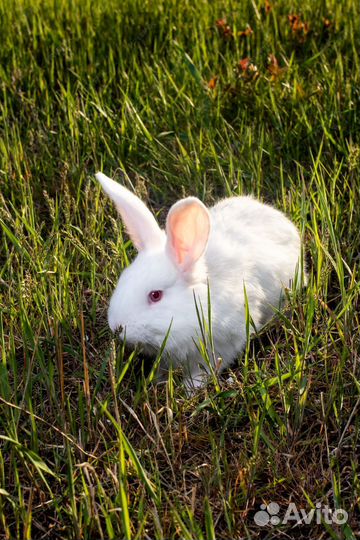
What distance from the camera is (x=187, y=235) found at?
2.75m

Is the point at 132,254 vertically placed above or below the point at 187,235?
below

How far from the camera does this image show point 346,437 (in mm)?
2348

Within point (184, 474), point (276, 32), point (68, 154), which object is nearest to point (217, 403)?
point (184, 474)

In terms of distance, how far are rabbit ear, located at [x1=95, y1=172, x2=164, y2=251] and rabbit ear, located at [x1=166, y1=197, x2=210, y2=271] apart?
0.51ft

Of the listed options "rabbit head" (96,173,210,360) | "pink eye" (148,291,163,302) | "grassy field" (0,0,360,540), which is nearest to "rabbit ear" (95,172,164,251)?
"rabbit head" (96,173,210,360)

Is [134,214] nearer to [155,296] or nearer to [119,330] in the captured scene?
[155,296]

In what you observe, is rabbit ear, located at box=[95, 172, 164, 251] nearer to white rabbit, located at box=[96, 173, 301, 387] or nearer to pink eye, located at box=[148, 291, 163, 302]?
white rabbit, located at box=[96, 173, 301, 387]

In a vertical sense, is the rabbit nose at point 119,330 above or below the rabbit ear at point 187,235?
below

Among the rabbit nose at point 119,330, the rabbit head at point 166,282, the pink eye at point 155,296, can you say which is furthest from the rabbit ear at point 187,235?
the rabbit nose at point 119,330

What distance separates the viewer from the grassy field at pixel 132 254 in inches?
86.1

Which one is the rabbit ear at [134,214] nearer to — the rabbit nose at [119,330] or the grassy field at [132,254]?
the grassy field at [132,254]

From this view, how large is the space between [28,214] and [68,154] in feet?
1.76

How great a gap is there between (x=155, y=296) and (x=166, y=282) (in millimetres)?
65

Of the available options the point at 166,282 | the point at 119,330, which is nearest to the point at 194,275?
the point at 166,282
